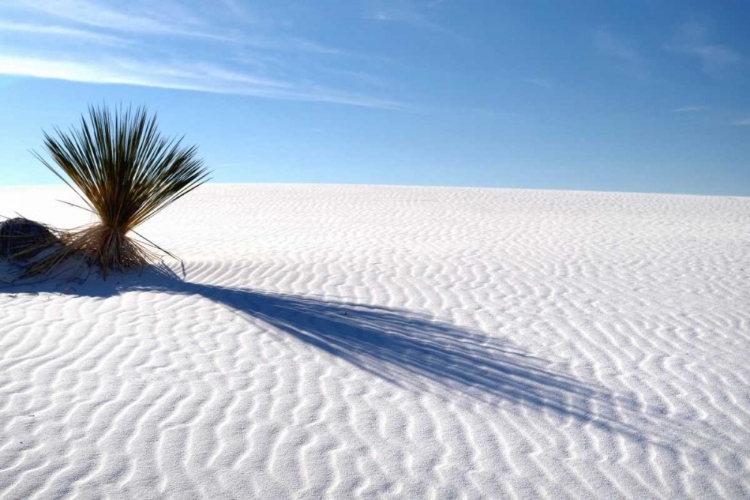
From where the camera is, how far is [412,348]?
18.7 ft

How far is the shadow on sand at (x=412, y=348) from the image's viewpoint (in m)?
4.66

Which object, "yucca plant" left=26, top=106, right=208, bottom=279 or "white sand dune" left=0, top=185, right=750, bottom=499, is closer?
"white sand dune" left=0, top=185, right=750, bottom=499

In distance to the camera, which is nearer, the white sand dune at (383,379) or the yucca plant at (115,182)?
the white sand dune at (383,379)

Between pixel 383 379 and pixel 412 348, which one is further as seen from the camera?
pixel 412 348

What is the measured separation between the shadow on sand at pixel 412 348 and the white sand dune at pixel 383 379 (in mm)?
25

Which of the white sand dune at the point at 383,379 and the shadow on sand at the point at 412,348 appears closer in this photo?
the white sand dune at the point at 383,379

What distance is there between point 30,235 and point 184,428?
629 cm

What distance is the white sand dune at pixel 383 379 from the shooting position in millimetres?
3455

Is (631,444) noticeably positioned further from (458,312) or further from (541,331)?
(458,312)

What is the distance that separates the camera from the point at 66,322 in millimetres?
6168

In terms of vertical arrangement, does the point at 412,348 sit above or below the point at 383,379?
above

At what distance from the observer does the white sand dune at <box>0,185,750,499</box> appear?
3.46 m

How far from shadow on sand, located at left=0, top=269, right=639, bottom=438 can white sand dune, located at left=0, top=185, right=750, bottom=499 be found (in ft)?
0.08

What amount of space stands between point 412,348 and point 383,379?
0.85 metres
